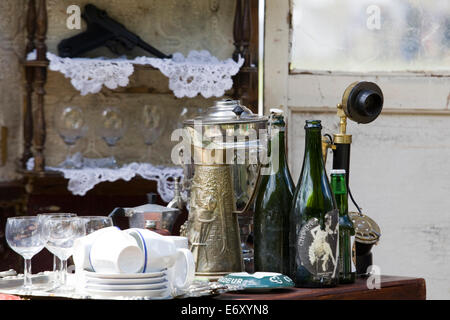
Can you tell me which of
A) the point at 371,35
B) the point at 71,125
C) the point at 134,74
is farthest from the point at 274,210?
the point at 134,74

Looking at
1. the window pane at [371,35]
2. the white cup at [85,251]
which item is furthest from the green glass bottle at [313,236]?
the window pane at [371,35]

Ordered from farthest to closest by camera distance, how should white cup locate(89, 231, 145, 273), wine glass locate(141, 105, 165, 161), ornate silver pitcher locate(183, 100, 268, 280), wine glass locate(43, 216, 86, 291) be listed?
wine glass locate(141, 105, 165, 161)
ornate silver pitcher locate(183, 100, 268, 280)
wine glass locate(43, 216, 86, 291)
white cup locate(89, 231, 145, 273)

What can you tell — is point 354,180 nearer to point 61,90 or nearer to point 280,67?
point 280,67

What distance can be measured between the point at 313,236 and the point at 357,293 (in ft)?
0.38

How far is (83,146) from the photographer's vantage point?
2730mm

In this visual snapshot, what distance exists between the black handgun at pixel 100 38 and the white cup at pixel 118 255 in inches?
69.6

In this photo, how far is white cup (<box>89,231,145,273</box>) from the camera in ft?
3.08

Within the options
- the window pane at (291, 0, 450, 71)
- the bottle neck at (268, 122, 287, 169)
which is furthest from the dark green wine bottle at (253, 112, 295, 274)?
the window pane at (291, 0, 450, 71)

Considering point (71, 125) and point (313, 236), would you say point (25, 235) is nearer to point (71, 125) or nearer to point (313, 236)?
point (313, 236)

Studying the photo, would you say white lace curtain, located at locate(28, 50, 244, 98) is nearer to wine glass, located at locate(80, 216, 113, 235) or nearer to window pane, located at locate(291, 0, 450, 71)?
window pane, located at locate(291, 0, 450, 71)

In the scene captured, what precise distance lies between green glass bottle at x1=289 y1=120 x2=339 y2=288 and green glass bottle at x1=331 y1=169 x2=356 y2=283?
0.15 feet

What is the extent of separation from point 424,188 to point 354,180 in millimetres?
248

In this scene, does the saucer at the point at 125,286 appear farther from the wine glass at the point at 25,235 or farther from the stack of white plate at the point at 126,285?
the wine glass at the point at 25,235
